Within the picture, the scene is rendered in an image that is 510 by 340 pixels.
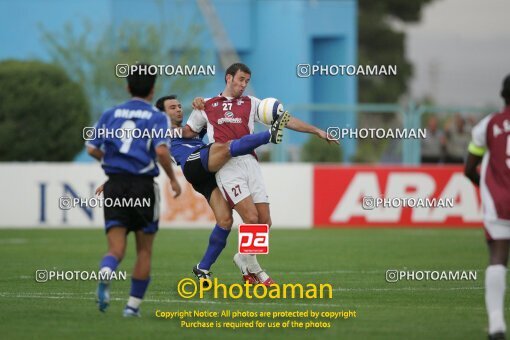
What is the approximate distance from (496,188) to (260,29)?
36820mm

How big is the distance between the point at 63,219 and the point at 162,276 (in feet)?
37.2

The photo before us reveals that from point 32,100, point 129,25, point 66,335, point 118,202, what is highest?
point 129,25

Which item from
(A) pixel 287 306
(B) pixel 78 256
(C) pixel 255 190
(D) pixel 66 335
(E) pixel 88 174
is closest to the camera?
(D) pixel 66 335

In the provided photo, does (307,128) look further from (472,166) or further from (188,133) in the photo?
(472,166)

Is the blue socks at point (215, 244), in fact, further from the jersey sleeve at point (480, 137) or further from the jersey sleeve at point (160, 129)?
the jersey sleeve at point (480, 137)

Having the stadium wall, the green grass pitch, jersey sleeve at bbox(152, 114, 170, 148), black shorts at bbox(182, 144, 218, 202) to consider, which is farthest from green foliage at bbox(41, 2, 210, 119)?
jersey sleeve at bbox(152, 114, 170, 148)

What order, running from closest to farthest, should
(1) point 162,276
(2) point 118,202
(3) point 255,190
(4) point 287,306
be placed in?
1. (2) point 118,202
2. (4) point 287,306
3. (3) point 255,190
4. (1) point 162,276

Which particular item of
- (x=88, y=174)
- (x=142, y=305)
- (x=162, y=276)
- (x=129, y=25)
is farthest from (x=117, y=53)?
(x=142, y=305)

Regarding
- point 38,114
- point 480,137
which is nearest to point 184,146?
point 480,137

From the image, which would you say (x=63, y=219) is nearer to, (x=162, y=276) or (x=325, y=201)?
(x=325, y=201)

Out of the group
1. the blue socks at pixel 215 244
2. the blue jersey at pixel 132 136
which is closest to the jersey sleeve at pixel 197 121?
the blue socks at pixel 215 244

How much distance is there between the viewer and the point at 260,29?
46344 mm

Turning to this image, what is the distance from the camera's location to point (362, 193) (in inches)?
1035

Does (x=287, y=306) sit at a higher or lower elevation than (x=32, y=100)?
lower
